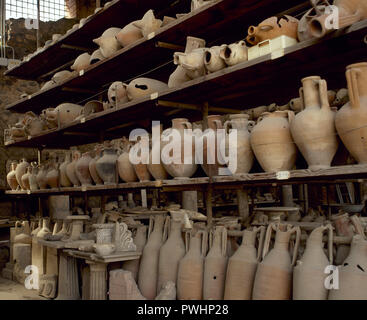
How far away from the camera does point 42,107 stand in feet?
20.5

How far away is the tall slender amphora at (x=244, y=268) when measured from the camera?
2395 millimetres

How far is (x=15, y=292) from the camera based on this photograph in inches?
163

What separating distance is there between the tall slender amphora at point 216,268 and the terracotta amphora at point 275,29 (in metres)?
1.20

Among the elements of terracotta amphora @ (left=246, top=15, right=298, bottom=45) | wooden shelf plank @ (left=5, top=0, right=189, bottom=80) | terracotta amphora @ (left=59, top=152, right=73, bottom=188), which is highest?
wooden shelf plank @ (left=5, top=0, right=189, bottom=80)

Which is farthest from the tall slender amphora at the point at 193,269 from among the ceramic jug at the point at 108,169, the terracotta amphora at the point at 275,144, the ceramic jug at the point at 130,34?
the ceramic jug at the point at 130,34

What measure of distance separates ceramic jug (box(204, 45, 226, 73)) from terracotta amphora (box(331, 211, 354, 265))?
1203 mm

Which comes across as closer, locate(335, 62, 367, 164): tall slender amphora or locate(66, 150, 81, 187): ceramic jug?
locate(335, 62, 367, 164): tall slender amphora

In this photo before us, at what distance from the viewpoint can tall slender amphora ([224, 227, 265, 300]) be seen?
2395 mm

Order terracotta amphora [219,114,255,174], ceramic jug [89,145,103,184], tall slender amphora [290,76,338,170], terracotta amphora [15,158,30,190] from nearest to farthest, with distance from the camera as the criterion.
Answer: tall slender amphora [290,76,338,170] < terracotta amphora [219,114,255,174] < ceramic jug [89,145,103,184] < terracotta amphora [15,158,30,190]

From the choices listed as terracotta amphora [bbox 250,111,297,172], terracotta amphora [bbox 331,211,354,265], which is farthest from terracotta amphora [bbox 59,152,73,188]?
terracotta amphora [bbox 331,211,354,265]

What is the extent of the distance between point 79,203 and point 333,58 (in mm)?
6516

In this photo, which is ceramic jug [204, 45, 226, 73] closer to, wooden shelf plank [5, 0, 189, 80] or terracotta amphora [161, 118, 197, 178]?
terracotta amphora [161, 118, 197, 178]

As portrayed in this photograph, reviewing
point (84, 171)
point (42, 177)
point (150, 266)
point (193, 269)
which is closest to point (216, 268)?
point (193, 269)
